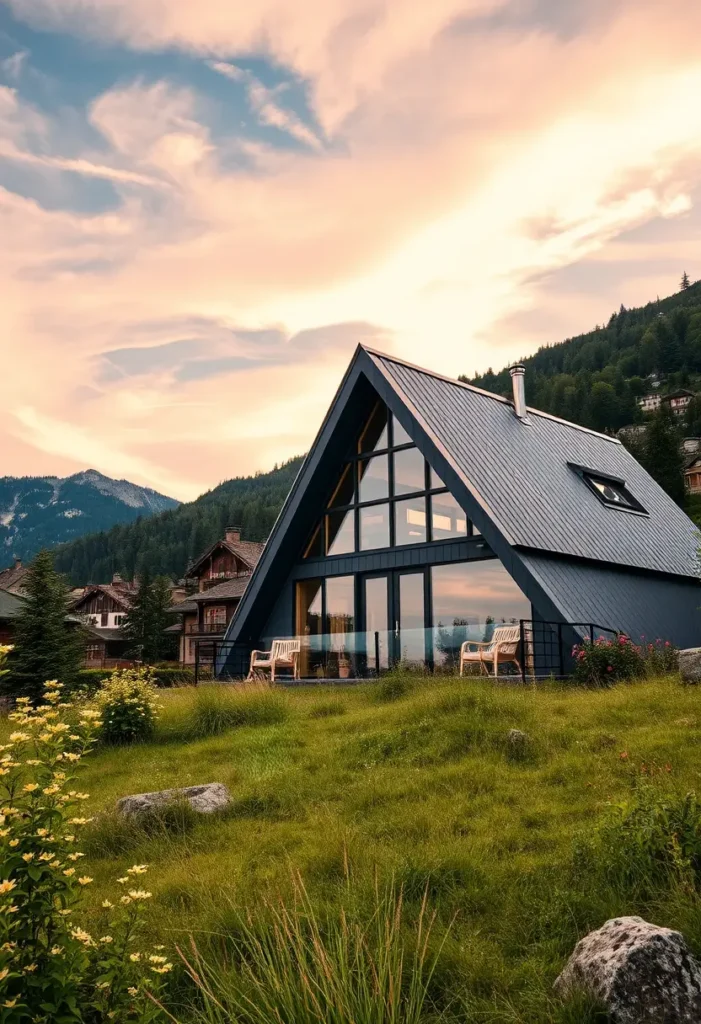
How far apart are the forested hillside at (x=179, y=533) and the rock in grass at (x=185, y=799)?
294 feet

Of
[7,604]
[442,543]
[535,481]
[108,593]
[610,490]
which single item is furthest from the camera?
[108,593]

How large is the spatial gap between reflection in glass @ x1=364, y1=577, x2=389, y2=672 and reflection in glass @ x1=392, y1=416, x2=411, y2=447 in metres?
2.79

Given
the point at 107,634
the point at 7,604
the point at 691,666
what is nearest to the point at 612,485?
the point at 691,666

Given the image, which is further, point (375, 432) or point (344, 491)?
point (344, 491)

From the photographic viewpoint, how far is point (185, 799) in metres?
6.82

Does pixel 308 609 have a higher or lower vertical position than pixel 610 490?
lower

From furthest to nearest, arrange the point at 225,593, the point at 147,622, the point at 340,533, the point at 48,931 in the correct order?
the point at 147,622
the point at 225,593
the point at 340,533
the point at 48,931

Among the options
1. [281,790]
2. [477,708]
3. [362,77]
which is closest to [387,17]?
[362,77]

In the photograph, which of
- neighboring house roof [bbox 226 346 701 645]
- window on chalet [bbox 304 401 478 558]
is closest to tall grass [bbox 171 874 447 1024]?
neighboring house roof [bbox 226 346 701 645]

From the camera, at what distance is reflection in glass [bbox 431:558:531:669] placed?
14406 millimetres

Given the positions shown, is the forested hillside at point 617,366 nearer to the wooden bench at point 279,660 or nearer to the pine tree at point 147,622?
the pine tree at point 147,622

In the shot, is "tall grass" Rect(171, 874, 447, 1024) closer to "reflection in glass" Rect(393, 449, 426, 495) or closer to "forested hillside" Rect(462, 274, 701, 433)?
"reflection in glass" Rect(393, 449, 426, 495)

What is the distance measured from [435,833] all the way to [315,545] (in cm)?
1255

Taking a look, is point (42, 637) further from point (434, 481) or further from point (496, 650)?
point (496, 650)
